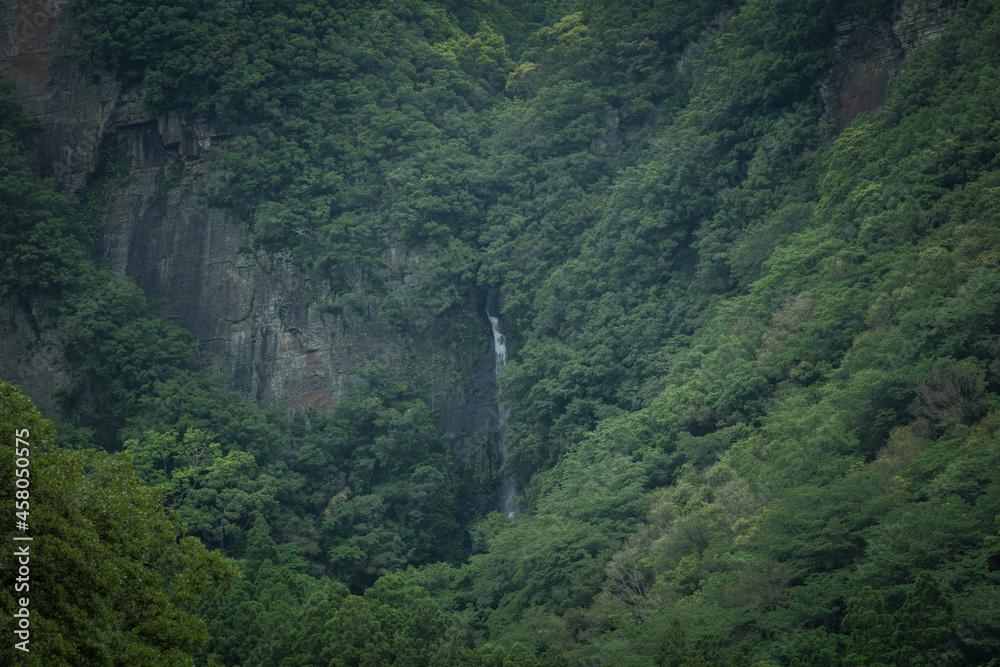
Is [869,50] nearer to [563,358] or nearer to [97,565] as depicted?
[563,358]

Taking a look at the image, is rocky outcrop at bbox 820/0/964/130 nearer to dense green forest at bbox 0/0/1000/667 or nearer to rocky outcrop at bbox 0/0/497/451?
dense green forest at bbox 0/0/1000/667

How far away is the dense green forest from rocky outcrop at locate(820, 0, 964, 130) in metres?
0.34

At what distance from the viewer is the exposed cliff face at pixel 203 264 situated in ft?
101

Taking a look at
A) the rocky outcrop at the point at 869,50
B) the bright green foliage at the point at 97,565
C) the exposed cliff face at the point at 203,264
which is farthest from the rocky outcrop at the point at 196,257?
the bright green foliage at the point at 97,565

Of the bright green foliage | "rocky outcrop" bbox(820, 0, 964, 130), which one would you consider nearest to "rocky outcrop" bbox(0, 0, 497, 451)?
"rocky outcrop" bbox(820, 0, 964, 130)

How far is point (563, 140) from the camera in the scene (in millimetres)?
31922

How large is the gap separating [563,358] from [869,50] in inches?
462

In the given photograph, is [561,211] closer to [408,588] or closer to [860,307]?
[860,307]

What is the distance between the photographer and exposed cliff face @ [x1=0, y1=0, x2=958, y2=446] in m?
30.8

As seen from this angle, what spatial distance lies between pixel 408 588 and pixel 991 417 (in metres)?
11.7

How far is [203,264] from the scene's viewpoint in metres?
31.2

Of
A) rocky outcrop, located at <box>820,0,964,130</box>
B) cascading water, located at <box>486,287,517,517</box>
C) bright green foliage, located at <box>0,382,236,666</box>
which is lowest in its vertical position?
bright green foliage, located at <box>0,382,236,666</box>

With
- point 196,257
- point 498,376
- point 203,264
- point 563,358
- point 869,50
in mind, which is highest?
point 869,50

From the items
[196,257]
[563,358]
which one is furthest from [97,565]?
[196,257]
